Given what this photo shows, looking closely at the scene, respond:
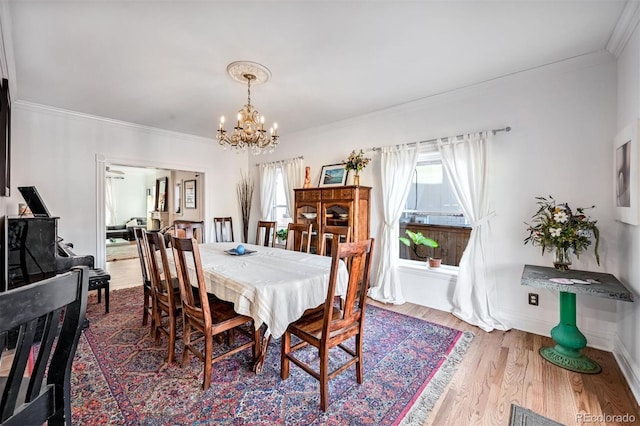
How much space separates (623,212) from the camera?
2166mm

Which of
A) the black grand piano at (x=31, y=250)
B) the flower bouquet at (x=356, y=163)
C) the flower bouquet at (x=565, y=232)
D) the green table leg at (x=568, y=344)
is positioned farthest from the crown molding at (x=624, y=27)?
the black grand piano at (x=31, y=250)

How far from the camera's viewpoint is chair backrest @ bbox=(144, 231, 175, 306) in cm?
212

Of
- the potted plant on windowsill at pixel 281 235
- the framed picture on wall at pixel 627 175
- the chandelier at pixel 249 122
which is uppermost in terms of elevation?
the chandelier at pixel 249 122

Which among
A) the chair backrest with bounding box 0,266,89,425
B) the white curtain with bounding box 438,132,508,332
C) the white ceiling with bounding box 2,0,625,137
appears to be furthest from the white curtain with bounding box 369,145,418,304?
the chair backrest with bounding box 0,266,89,425

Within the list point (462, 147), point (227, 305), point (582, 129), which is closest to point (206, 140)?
point (227, 305)

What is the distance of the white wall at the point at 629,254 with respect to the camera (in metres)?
1.99

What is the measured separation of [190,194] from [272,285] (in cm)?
557

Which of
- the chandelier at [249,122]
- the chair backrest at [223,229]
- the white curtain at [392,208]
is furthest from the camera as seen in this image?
the chair backrest at [223,229]

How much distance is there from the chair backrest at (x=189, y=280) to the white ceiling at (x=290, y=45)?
5.27 ft

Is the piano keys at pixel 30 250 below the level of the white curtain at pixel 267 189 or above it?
below

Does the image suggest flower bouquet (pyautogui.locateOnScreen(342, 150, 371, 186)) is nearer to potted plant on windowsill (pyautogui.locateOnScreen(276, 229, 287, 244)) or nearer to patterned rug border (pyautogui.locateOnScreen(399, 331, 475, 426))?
potted plant on windowsill (pyautogui.locateOnScreen(276, 229, 287, 244))

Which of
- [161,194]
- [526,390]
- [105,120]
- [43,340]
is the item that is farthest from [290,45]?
[161,194]

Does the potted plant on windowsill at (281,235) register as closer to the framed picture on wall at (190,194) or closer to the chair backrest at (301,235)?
the chair backrest at (301,235)

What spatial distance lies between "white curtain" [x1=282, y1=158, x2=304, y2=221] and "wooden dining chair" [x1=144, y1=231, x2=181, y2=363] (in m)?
2.71
